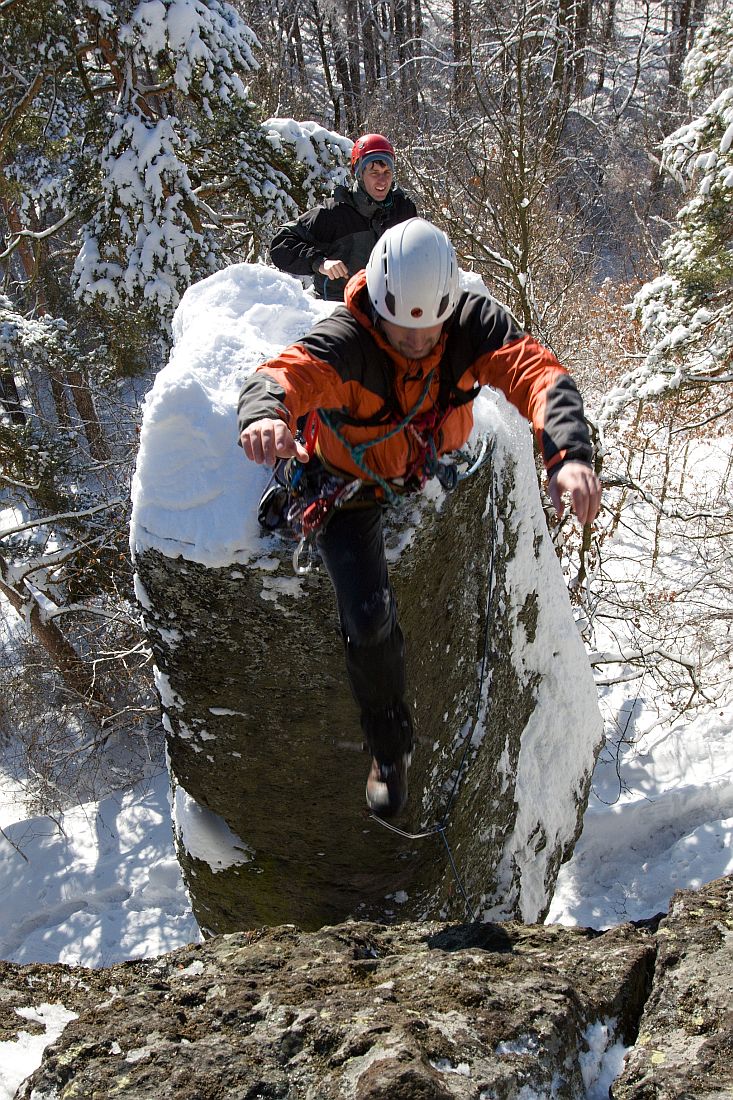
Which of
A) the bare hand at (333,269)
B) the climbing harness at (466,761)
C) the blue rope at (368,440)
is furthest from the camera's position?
the bare hand at (333,269)

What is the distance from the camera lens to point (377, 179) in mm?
4648

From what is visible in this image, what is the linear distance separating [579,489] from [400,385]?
799 mm

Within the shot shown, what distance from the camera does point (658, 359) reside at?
8195 mm

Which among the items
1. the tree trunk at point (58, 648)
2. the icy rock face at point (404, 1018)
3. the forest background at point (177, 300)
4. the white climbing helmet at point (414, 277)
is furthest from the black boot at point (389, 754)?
the tree trunk at point (58, 648)

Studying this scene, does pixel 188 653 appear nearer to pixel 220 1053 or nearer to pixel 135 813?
pixel 220 1053

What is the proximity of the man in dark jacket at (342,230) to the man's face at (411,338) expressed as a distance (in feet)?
7.99

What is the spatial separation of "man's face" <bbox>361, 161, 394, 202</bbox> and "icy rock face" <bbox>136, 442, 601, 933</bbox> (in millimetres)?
2121

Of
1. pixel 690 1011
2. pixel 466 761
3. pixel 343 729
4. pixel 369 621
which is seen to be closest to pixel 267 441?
pixel 369 621

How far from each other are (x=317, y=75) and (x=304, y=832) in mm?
26828

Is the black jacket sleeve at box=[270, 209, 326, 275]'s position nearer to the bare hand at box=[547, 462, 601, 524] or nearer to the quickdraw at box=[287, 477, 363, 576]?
the quickdraw at box=[287, 477, 363, 576]

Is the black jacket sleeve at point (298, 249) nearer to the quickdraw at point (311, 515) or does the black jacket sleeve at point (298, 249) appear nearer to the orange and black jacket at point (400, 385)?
the orange and black jacket at point (400, 385)

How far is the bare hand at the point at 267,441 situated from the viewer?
6.63 feet

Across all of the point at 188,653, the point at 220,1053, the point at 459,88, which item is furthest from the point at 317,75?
the point at 220,1053

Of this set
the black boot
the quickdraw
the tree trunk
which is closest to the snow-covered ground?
the tree trunk
